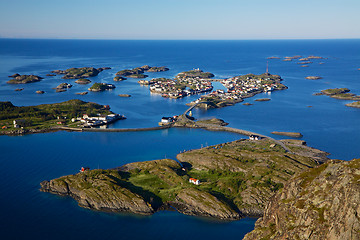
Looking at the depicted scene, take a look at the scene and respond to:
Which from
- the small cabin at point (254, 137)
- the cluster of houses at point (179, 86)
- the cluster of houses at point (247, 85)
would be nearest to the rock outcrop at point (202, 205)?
the small cabin at point (254, 137)

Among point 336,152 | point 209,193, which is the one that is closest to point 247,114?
point 336,152

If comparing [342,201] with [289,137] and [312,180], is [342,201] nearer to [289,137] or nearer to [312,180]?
[312,180]

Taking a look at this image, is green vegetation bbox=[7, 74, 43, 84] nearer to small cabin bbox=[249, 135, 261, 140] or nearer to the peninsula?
the peninsula

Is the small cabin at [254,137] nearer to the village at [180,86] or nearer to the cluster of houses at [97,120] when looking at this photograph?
the cluster of houses at [97,120]

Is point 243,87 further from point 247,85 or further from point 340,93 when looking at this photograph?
point 340,93

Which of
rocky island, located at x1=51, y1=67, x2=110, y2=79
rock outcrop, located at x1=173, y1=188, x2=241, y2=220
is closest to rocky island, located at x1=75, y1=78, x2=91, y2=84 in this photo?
rocky island, located at x1=51, y1=67, x2=110, y2=79
